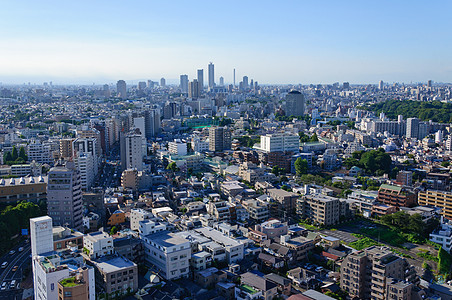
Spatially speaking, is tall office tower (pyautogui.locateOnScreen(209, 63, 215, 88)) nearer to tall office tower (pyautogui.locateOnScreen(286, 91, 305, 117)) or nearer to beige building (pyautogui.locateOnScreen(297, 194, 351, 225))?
tall office tower (pyautogui.locateOnScreen(286, 91, 305, 117))

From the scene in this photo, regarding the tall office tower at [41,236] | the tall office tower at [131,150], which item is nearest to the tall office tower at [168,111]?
the tall office tower at [131,150]

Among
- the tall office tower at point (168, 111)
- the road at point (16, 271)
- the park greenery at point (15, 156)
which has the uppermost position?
the tall office tower at point (168, 111)

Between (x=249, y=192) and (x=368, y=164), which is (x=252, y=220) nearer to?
(x=249, y=192)

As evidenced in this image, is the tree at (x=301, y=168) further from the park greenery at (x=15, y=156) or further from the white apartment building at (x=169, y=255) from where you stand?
the park greenery at (x=15, y=156)

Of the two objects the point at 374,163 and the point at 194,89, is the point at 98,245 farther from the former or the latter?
the point at 194,89

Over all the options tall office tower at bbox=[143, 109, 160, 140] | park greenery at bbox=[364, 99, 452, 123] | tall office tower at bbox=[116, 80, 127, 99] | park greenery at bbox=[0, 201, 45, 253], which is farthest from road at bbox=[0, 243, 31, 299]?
tall office tower at bbox=[116, 80, 127, 99]

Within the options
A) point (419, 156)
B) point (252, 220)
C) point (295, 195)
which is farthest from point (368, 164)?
point (252, 220)

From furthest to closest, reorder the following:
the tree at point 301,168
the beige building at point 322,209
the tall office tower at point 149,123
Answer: the tall office tower at point 149,123, the tree at point 301,168, the beige building at point 322,209

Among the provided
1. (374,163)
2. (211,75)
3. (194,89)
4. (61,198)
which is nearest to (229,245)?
(61,198)
